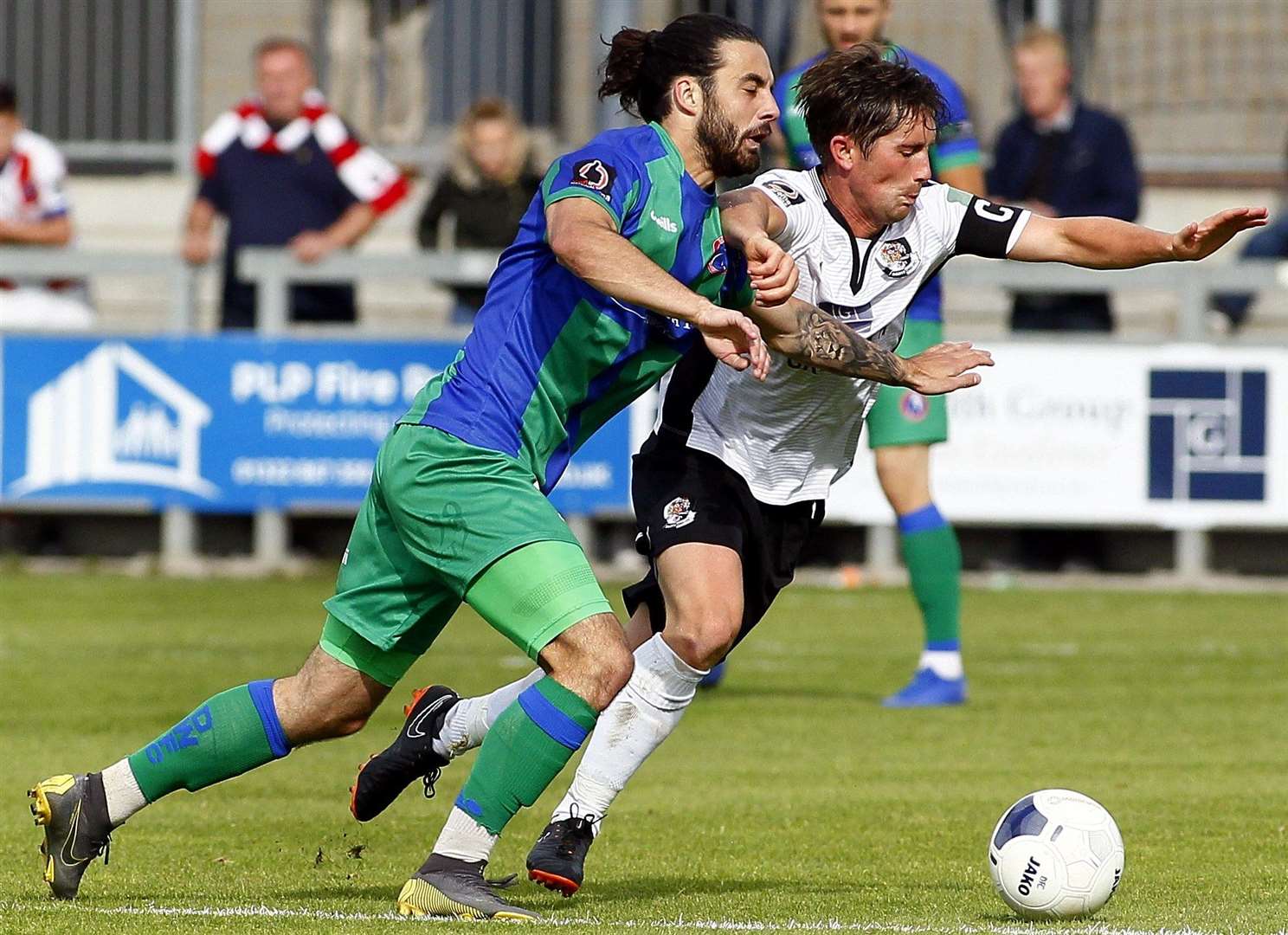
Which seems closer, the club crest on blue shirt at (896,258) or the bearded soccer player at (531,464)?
the bearded soccer player at (531,464)

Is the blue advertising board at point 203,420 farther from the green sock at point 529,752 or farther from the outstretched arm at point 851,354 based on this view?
the green sock at point 529,752

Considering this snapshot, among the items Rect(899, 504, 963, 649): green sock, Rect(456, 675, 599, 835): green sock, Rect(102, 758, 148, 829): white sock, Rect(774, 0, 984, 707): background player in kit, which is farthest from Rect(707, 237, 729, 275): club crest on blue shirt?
Rect(899, 504, 963, 649): green sock

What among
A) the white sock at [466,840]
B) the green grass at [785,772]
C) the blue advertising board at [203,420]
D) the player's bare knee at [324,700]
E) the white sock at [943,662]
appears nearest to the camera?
the white sock at [466,840]

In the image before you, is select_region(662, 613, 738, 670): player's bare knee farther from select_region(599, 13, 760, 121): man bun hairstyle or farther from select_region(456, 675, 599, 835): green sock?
select_region(599, 13, 760, 121): man bun hairstyle

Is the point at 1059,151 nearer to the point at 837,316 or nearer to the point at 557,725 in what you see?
the point at 837,316

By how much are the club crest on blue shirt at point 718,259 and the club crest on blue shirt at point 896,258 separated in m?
0.82

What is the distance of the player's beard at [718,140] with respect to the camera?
5.36m

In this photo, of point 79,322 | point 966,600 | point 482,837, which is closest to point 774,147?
point 966,600

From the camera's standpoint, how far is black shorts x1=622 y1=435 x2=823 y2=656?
20.3 ft

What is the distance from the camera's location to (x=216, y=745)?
534cm

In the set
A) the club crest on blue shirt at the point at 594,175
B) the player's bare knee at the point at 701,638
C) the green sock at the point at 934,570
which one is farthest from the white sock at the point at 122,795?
the green sock at the point at 934,570

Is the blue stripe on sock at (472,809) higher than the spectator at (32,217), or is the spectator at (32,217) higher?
the spectator at (32,217)

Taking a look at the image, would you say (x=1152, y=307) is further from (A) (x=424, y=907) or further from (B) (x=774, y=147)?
(A) (x=424, y=907)

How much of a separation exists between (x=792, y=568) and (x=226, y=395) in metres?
7.99
